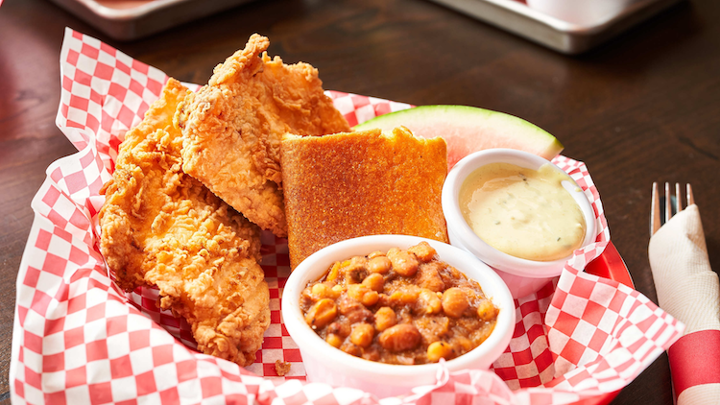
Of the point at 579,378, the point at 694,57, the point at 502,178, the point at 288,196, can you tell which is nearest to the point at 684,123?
the point at 694,57

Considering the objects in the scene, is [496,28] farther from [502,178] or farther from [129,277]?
[129,277]

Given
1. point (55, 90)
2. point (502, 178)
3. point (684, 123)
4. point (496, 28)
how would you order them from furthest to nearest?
point (496, 28), point (684, 123), point (55, 90), point (502, 178)

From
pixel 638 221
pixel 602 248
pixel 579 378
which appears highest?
pixel 602 248

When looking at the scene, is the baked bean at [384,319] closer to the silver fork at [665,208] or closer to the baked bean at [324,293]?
the baked bean at [324,293]

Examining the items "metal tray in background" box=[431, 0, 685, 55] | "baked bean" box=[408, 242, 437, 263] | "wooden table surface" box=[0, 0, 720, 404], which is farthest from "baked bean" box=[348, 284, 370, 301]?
"metal tray in background" box=[431, 0, 685, 55]

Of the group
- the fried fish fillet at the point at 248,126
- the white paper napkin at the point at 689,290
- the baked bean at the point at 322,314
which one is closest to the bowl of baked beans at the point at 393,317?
the baked bean at the point at 322,314

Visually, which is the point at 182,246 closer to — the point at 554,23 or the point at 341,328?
the point at 341,328

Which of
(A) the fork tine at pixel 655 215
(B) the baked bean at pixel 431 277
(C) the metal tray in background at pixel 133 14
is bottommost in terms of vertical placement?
(A) the fork tine at pixel 655 215
